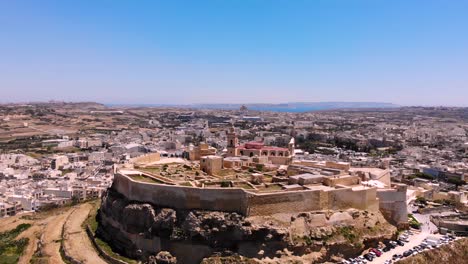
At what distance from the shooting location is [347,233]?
24922 millimetres

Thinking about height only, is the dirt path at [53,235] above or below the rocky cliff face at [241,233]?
below

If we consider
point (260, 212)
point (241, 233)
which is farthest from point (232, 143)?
point (241, 233)

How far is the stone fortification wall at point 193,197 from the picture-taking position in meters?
24.4

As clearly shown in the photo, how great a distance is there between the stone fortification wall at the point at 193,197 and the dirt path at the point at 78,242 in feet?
14.6

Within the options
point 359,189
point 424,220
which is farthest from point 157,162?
point 424,220

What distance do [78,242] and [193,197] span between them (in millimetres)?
9541

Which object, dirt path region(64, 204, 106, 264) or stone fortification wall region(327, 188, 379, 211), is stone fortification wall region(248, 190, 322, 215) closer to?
stone fortification wall region(327, 188, 379, 211)

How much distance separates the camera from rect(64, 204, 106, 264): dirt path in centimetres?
2584

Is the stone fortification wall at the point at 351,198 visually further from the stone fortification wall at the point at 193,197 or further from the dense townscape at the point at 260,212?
the stone fortification wall at the point at 193,197

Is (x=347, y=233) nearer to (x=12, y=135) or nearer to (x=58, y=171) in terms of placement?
(x=58, y=171)

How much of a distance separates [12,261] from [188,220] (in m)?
12.6

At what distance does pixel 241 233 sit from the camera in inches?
924

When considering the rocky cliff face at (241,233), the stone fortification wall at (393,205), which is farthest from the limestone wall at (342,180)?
the rocky cliff face at (241,233)

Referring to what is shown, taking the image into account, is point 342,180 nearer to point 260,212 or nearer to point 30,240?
point 260,212
